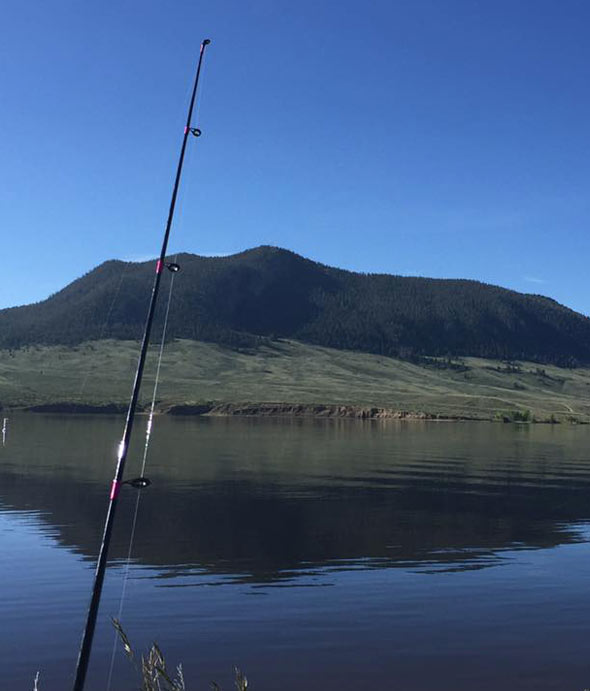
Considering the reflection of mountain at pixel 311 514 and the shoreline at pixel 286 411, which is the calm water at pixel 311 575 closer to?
the reflection of mountain at pixel 311 514

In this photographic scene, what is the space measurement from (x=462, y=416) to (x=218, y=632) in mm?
118039

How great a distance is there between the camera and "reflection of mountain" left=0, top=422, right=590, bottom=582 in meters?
25.7

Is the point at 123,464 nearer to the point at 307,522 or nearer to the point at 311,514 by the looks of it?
the point at 307,522

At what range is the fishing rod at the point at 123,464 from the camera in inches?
304

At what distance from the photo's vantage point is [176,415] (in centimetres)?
12875

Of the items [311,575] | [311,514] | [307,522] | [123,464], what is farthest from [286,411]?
[123,464]

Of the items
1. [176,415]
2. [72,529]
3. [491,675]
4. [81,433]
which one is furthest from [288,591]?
[176,415]

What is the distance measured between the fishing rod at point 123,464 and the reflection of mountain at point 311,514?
14315mm

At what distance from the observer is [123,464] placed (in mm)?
9070

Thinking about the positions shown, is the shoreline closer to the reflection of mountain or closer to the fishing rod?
the reflection of mountain

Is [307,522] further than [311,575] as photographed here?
Yes

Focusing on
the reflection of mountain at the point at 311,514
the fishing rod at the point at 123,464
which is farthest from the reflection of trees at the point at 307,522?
the fishing rod at the point at 123,464

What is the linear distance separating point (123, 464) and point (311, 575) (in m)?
15.0

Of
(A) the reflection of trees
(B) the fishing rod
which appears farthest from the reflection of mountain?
(B) the fishing rod
